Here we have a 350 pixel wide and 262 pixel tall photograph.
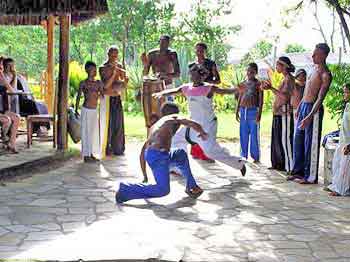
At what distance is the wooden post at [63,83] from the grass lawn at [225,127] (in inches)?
124

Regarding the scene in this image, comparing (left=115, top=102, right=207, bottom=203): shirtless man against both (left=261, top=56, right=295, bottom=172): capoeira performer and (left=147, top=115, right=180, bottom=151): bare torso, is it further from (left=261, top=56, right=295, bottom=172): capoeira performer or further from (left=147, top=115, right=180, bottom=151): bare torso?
(left=261, top=56, right=295, bottom=172): capoeira performer

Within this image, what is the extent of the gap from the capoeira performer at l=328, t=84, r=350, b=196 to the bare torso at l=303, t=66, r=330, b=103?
0.43m

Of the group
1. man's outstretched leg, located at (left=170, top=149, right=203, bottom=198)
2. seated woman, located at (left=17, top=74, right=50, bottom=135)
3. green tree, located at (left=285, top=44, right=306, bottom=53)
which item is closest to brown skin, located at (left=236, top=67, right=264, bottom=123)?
man's outstretched leg, located at (left=170, top=149, right=203, bottom=198)

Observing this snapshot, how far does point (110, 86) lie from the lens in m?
8.98

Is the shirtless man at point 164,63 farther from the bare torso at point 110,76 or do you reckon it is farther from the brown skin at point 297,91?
the brown skin at point 297,91

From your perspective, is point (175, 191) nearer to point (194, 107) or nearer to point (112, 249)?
point (194, 107)

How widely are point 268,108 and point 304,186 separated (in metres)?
12.7

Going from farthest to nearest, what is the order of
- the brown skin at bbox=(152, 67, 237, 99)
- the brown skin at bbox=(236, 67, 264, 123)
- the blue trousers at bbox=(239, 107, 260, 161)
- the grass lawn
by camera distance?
the grass lawn < the blue trousers at bbox=(239, 107, 260, 161) < the brown skin at bbox=(236, 67, 264, 123) < the brown skin at bbox=(152, 67, 237, 99)

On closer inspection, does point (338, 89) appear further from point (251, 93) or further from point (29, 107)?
point (29, 107)

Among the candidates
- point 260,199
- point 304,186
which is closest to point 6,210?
point 260,199

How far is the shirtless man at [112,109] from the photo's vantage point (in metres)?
8.94

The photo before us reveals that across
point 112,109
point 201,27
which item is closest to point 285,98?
point 112,109

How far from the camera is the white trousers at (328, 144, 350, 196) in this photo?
661 centimetres

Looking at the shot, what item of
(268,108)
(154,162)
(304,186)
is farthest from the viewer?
(268,108)
